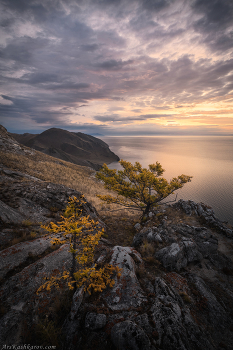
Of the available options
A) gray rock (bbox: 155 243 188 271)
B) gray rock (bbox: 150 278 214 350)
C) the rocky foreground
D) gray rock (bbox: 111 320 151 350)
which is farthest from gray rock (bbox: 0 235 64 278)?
gray rock (bbox: 155 243 188 271)

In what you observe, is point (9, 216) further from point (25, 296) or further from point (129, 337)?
point (129, 337)

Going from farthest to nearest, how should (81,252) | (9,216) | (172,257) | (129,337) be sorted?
(9,216), (172,257), (81,252), (129,337)

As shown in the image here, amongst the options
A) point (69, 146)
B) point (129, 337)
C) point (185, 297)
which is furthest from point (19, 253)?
point (69, 146)

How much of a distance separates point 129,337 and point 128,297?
4.66 ft

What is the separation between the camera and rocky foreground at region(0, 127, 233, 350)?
411 centimetres

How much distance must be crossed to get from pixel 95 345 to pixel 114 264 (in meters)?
2.87

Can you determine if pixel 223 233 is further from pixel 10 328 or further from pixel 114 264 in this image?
pixel 10 328

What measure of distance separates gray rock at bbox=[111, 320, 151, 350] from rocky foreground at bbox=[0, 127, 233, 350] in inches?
0.7

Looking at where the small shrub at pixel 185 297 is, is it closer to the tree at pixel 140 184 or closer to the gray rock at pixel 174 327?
the gray rock at pixel 174 327

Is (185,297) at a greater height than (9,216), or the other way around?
(9,216)

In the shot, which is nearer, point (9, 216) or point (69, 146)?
point (9, 216)

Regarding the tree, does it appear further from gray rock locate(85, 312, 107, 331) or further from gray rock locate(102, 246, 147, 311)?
gray rock locate(85, 312, 107, 331)

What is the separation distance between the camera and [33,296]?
508cm

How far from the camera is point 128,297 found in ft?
17.6
